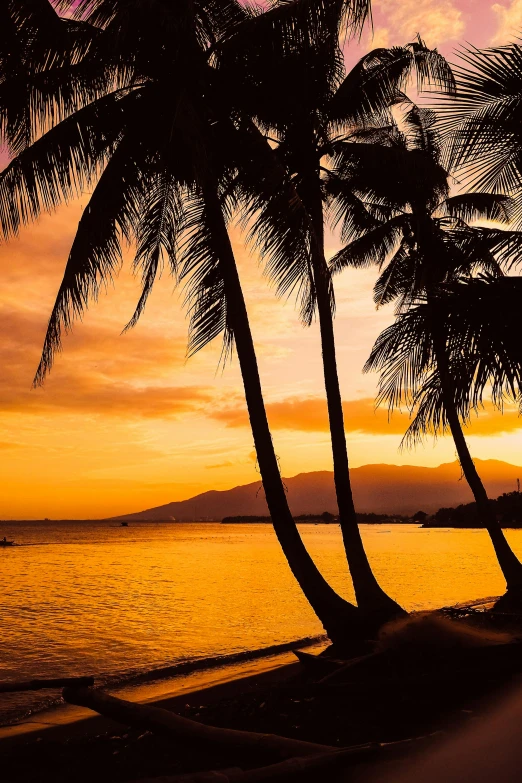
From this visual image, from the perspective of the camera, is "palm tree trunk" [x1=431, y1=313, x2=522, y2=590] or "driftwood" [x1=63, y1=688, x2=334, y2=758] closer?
"driftwood" [x1=63, y1=688, x2=334, y2=758]

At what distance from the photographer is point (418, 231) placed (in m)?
13.2

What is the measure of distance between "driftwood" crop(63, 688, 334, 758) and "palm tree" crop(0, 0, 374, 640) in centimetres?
447

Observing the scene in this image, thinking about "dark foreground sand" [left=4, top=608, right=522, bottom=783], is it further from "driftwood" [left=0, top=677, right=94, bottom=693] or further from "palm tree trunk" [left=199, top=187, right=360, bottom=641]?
"palm tree trunk" [left=199, top=187, right=360, bottom=641]

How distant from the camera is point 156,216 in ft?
33.9

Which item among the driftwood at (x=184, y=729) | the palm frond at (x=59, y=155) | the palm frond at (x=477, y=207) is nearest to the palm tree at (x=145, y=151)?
the palm frond at (x=59, y=155)

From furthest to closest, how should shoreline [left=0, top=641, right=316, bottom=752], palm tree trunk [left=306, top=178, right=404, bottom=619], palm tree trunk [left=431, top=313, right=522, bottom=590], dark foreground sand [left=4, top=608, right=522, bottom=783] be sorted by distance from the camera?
palm tree trunk [left=431, top=313, right=522, bottom=590]
palm tree trunk [left=306, top=178, right=404, bottom=619]
shoreline [left=0, top=641, right=316, bottom=752]
dark foreground sand [left=4, top=608, right=522, bottom=783]

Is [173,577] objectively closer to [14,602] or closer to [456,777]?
[14,602]

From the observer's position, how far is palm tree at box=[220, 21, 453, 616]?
8.98m

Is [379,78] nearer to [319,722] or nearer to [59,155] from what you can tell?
[59,155]

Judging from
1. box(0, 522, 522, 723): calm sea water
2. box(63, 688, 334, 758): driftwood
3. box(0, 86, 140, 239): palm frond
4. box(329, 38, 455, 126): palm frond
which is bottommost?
box(0, 522, 522, 723): calm sea water

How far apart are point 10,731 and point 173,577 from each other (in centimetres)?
2490

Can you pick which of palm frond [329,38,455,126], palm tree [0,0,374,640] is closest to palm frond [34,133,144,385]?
palm tree [0,0,374,640]

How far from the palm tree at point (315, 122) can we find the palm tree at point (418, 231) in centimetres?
77

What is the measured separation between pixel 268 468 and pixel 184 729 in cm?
469
